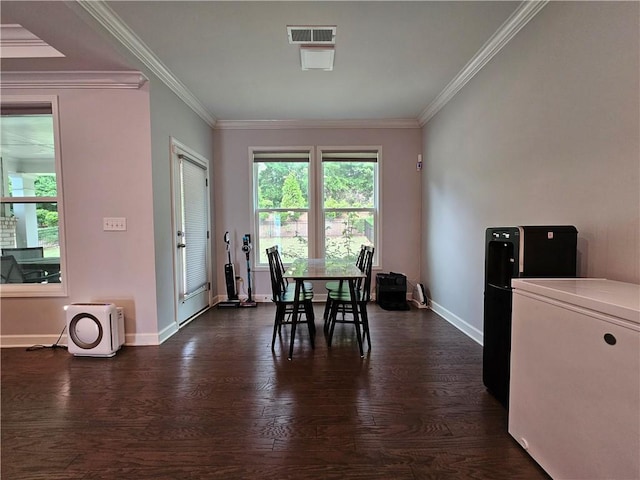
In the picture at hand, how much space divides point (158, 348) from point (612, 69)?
391cm

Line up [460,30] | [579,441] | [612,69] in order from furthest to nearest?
1. [460,30]
2. [612,69]
3. [579,441]

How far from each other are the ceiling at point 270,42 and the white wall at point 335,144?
853 mm

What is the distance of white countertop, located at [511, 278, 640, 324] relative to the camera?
1033 millimetres

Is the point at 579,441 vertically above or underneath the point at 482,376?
above

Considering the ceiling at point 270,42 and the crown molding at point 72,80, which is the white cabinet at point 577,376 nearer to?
the ceiling at point 270,42

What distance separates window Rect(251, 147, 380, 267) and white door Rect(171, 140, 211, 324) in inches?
31.0

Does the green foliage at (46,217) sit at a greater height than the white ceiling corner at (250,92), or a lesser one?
lesser

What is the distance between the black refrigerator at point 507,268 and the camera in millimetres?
1674

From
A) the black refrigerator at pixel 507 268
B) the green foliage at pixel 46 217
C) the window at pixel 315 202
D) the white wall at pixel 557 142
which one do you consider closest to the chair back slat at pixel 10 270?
Result: the green foliage at pixel 46 217

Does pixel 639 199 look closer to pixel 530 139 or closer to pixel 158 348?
pixel 530 139

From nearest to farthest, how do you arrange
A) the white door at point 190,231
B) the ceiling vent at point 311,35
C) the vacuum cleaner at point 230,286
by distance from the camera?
the ceiling vent at point 311,35, the white door at point 190,231, the vacuum cleaner at point 230,286

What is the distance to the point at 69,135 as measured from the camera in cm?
280

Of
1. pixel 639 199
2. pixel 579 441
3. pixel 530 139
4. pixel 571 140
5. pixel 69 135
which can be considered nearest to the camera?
pixel 579 441

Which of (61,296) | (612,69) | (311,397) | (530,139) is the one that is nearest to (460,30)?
(530,139)
